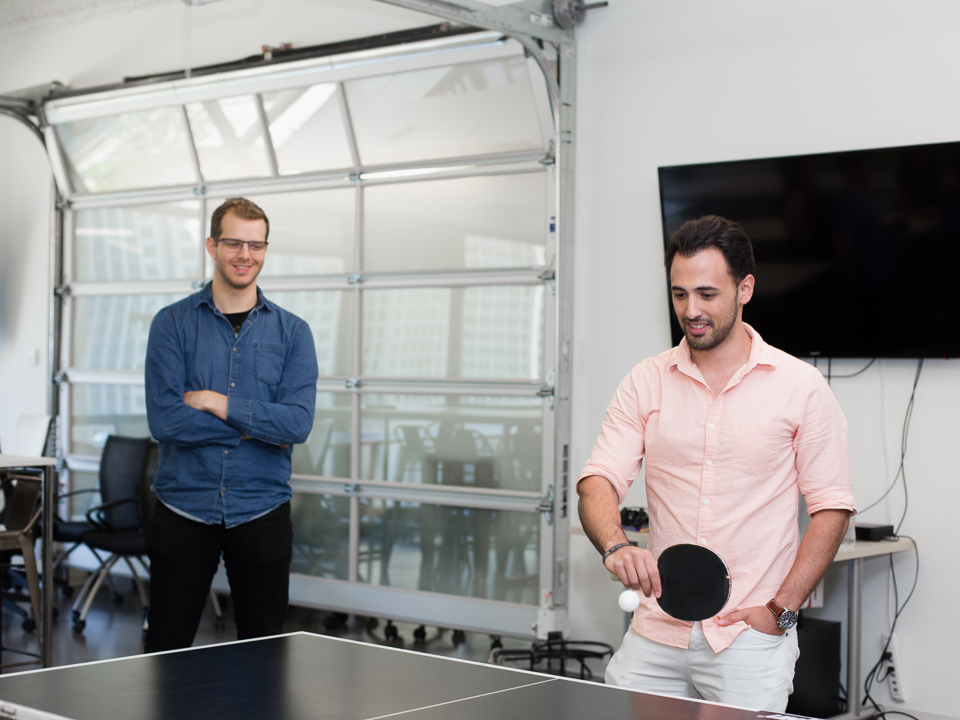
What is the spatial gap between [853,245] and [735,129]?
2.80 ft

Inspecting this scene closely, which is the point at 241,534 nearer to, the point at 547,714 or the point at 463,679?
the point at 463,679

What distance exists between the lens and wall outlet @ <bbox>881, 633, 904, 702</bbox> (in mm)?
4324

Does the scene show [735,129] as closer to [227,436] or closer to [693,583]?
[227,436]

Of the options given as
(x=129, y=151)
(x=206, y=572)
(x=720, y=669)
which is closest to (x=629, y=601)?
(x=720, y=669)

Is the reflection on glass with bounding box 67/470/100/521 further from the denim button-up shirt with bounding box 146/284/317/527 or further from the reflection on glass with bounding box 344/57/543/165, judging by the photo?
the denim button-up shirt with bounding box 146/284/317/527

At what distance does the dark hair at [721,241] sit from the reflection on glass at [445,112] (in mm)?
3299

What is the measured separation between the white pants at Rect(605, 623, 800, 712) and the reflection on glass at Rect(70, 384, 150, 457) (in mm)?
5593

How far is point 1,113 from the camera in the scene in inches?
303

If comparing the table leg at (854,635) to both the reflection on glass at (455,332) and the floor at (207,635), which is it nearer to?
the floor at (207,635)

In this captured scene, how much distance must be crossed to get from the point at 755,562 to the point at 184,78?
231 inches

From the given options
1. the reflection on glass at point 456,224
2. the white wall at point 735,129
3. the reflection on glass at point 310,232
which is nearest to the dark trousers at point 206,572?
the white wall at point 735,129

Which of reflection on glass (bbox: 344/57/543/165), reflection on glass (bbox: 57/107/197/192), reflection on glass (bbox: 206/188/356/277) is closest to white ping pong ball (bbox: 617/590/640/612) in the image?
reflection on glass (bbox: 344/57/543/165)

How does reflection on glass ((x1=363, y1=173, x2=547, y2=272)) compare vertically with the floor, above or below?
above

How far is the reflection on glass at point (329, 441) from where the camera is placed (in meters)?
6.29
